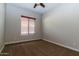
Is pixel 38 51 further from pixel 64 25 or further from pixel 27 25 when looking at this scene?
pixel 27 25

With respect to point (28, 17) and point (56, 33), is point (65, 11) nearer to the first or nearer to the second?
point (56, 33)

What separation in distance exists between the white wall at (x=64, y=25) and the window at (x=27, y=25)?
107 centimetres

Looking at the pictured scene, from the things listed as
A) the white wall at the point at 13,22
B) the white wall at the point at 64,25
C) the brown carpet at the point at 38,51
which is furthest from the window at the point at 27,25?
the brown carpet at the point at 38,51

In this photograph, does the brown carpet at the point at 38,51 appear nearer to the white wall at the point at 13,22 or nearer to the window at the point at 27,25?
the white wall at the point at 13,22

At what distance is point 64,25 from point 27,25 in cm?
283

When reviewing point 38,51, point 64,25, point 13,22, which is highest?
point 13,22

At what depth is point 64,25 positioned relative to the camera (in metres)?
4.55

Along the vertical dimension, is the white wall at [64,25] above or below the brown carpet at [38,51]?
above

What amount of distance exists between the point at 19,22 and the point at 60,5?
2.75 metres

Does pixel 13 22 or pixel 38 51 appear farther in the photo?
pixel 13 22

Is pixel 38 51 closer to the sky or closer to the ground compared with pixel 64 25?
closer to the ground

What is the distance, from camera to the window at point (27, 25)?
6.01 meters

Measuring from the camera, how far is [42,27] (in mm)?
6875

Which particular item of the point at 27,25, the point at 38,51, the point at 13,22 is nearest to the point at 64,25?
the point at 38,51
